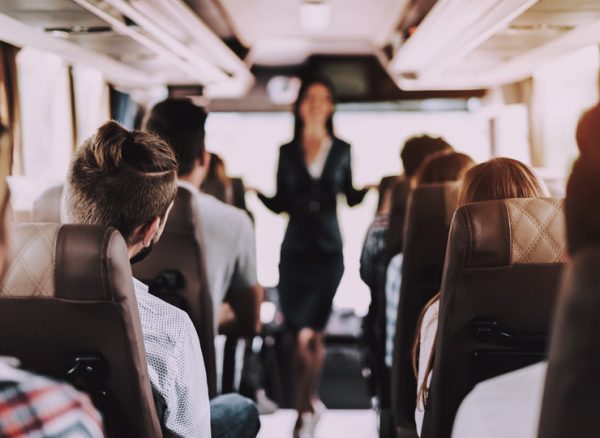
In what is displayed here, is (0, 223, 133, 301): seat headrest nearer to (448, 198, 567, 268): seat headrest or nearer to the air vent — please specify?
(448, 198, 567, 268): seat headrest

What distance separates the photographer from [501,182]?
190 centimetres

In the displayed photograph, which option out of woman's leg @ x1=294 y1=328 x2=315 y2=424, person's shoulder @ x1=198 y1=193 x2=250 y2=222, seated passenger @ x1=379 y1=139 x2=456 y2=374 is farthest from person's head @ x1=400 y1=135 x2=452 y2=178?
woman's leg @ x1=294 y1=328 x2=315 y2=424

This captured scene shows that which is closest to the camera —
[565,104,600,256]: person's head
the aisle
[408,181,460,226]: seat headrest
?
[565,104,600,256]: person's head

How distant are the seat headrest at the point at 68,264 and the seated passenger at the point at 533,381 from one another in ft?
2.27

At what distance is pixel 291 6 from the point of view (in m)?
5.73

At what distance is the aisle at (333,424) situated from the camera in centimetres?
419

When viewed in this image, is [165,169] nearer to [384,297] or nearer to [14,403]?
[14,403]

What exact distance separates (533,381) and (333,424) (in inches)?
133

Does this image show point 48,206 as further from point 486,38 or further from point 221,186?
point 486,38

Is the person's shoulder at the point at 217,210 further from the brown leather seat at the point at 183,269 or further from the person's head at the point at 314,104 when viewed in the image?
the person's head at the point at 314,104

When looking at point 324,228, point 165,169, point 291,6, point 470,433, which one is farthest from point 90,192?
point 291,6

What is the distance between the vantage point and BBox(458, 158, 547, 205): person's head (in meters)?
1.89

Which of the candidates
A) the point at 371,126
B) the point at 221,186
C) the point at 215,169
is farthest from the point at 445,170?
the point at 371,126

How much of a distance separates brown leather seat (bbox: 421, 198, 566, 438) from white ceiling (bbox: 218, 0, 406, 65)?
13.1 feet
